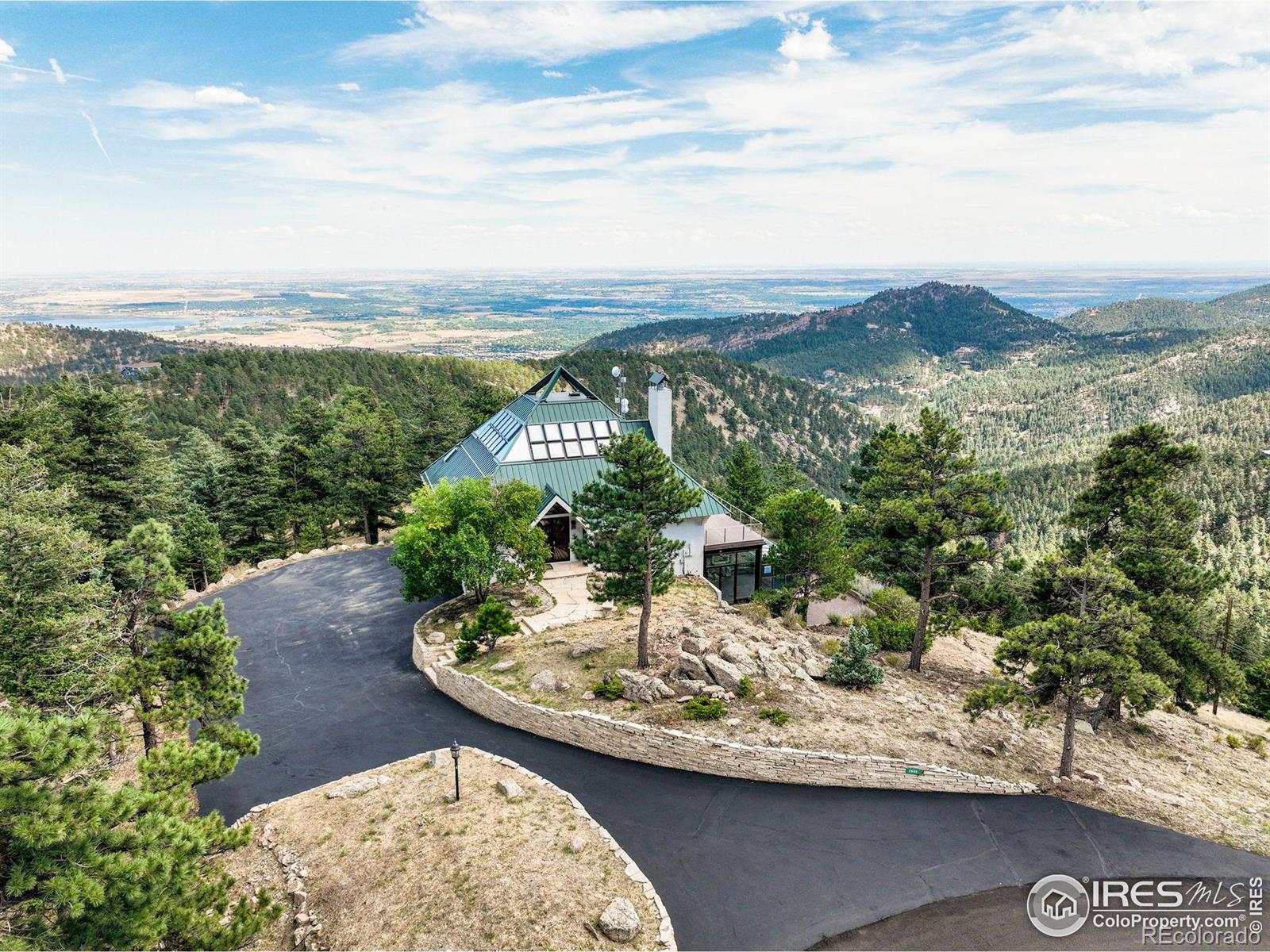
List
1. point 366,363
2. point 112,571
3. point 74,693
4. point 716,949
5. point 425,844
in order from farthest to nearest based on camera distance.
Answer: point 366,363, point 112,571, point 425,844, point 74,693, point 716,949

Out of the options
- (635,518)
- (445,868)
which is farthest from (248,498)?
(445,868)

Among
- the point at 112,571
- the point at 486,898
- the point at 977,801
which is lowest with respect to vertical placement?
the point at 977,801

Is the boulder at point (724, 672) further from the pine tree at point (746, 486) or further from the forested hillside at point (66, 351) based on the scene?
the forested hillside at point (66, 351)

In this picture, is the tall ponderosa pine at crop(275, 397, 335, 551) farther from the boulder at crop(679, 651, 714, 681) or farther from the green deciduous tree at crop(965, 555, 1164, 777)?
the green deciduous tree at crop(965, 555, 1164, 777)

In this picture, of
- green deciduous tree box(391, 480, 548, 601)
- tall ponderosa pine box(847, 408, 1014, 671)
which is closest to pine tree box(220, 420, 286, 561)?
green deciduous tree box(391, 480, 548, 601)

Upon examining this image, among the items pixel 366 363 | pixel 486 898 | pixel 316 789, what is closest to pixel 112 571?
pixel 316 789

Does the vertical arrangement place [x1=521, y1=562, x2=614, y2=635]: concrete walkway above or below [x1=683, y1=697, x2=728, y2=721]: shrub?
below

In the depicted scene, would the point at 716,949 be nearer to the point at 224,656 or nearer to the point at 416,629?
the point at 224,656
